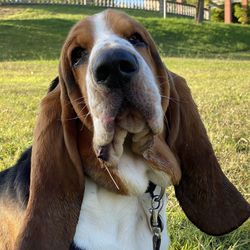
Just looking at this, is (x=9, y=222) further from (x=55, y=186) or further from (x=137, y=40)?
(x=137, y=40)

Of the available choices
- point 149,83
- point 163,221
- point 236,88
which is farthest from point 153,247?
point 236,88

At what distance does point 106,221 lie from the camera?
115 inches

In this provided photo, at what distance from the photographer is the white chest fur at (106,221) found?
9.52ft

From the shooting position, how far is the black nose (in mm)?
2479

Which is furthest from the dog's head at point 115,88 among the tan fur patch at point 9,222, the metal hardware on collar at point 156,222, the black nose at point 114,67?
the tan fur patch at point 9,222

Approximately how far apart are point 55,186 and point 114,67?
0.74 metres

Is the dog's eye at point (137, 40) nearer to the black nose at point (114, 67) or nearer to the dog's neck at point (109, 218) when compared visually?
the black nose at point (114, 67)

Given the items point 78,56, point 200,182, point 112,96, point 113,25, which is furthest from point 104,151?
point 200,182

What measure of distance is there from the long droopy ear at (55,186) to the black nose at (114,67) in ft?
1.50

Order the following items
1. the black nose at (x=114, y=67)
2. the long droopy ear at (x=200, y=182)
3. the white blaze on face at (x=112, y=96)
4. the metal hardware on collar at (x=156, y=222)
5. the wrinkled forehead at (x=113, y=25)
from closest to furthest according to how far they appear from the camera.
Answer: the black nose at (x=114, y=67), the white blaze on face at (x=112, y=96), the wrinkled forehead at (x=113, y=25), the metal hardware on collar at (x=156, y=222), the long droopy ear at (x=200, y=182)

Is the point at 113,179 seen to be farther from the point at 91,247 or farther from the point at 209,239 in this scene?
the point at 209,239

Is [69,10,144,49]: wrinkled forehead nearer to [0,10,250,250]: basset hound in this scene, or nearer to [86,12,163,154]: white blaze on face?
[0,10,250,250]: basset hound

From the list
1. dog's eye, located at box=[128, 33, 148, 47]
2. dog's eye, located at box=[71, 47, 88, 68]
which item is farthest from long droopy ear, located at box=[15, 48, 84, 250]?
dog's eye, located at box=[128, 33, 148, 47]

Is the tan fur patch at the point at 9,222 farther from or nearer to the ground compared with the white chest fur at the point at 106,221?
nearer to the ground
